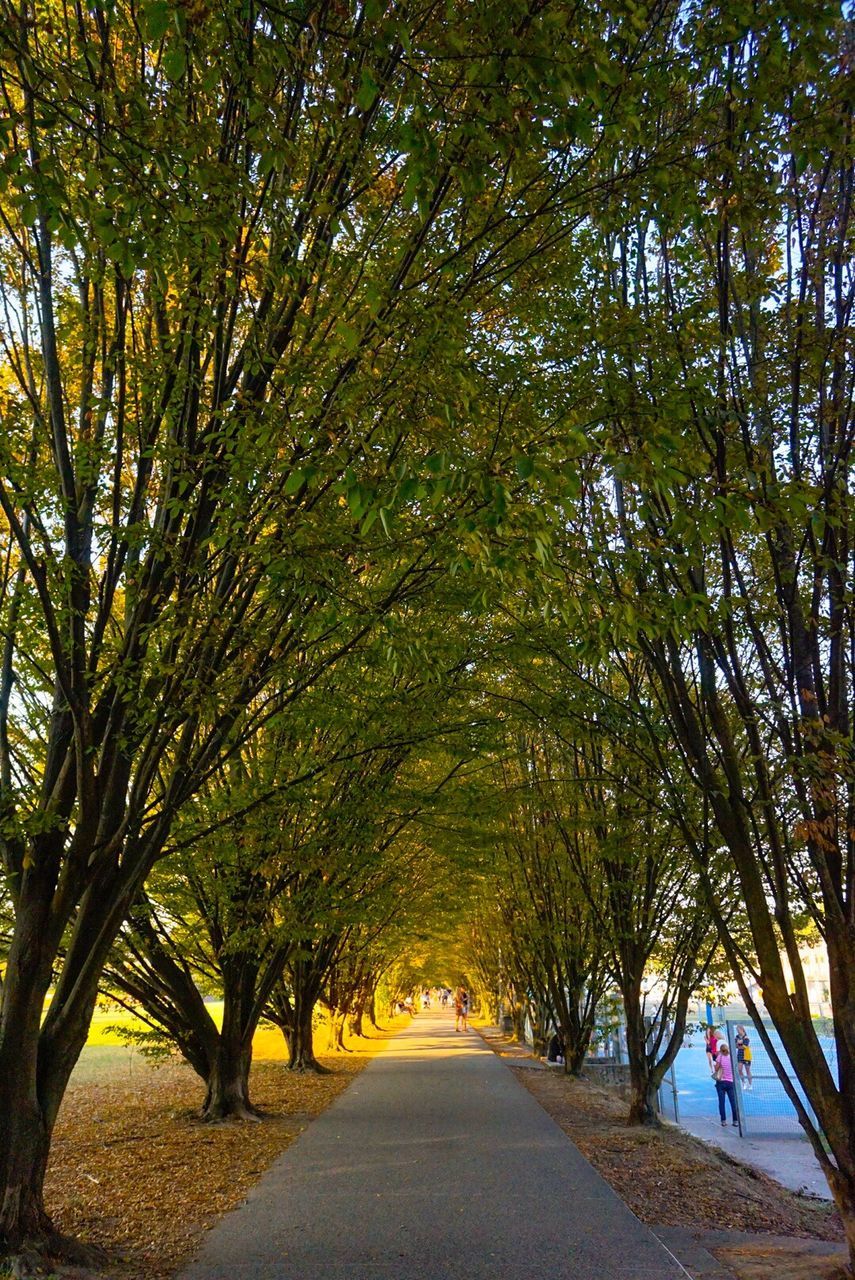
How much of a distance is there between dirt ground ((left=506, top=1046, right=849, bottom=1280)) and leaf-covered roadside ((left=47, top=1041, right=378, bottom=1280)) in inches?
A: 152

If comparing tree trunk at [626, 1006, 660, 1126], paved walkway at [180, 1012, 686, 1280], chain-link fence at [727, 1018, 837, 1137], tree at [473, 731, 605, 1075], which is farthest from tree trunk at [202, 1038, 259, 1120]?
chain-link fence at [727, 1018, 837, 1137]

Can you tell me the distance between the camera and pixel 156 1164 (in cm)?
988

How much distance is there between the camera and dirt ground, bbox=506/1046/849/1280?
6227 mm

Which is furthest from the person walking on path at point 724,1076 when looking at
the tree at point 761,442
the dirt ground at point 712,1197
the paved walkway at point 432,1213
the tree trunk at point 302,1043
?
the tree at point 761,442

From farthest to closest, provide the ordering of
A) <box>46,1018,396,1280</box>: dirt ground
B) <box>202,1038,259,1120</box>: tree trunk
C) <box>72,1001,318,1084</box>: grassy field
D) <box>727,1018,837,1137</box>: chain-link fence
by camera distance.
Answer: <box>72,1001,318,1084</box>: grassy field, <box>727,1018,837,1137</box>: chain-link fence, <box>202,1038,259,1120</box>: tree trunk, <box>46,1018,396,1280</box>: dirt ground

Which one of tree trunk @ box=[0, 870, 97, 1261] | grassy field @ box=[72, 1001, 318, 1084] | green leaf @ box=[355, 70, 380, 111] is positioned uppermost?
green leaf @ box=[355, 70, 380, 111]

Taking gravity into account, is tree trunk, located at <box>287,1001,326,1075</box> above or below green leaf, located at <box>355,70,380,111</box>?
below

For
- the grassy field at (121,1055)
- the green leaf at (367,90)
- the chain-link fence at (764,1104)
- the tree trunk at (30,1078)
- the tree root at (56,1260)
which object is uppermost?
the green leaf at (367,90)

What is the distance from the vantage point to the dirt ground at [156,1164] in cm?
682

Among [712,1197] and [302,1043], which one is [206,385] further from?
[302,1043]

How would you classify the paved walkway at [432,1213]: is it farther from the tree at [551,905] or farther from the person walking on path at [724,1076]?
the person walking on path at [724,1076]

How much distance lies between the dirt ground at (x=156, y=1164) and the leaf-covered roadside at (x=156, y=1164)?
0.04 feet

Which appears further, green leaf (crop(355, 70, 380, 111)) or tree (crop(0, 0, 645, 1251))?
tree (crop(0, 0, 645, 1251))

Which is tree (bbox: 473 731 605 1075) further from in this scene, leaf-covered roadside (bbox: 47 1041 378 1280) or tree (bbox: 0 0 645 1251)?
tree (bbox: 0 0 645 1251)
